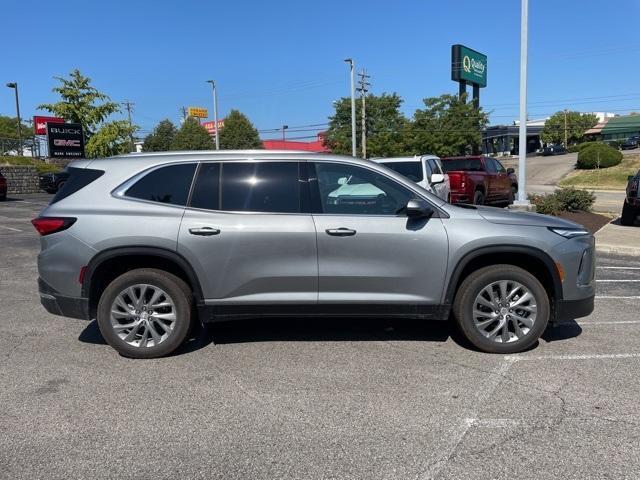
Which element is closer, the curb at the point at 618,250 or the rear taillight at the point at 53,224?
the rear taillight at the point at 53,224

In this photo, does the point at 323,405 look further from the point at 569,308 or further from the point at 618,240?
the point at 618,240

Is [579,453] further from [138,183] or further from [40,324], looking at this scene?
[40,324]

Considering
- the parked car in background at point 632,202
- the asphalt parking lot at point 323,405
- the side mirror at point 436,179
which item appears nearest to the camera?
the asphalt parking lot at point 323,405

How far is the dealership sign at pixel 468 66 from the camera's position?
1914 inches

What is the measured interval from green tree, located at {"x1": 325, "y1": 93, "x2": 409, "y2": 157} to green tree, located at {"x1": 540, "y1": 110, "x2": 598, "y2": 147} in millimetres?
54305

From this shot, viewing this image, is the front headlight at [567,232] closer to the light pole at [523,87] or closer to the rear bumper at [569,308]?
the rear bumper at [569,308]

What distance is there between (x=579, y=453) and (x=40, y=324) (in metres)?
5.40

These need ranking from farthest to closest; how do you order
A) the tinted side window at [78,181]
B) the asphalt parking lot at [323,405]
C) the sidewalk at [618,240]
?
1. the sidewalk at [618,240]
2. the tinted side window at [78,181]
3. the asphalt parking lot at [323,405]

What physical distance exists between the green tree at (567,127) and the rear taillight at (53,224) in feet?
355

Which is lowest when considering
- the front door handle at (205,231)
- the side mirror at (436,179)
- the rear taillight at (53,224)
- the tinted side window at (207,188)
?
the front door handle at (205,231)

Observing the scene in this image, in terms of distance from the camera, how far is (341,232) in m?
4.84

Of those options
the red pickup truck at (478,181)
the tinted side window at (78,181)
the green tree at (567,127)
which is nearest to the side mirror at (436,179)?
the red pickup truck at (478,181)

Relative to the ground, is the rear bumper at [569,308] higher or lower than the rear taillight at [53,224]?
lower

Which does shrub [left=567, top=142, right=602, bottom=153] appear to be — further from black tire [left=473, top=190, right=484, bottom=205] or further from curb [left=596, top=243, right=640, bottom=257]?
curb [left=596, top=243, right=640, bottom=257]
